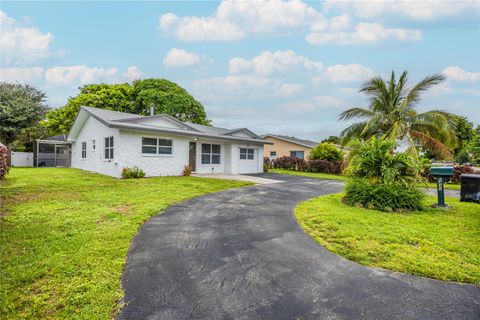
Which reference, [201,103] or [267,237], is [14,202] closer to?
[267,237]

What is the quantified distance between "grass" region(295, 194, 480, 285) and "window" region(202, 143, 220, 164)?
38.1ft

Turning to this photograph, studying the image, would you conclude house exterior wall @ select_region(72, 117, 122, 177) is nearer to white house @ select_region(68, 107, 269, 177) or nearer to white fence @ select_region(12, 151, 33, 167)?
white house @ select_region(68, 107, 269, 177)

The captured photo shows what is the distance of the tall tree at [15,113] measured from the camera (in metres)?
21.9

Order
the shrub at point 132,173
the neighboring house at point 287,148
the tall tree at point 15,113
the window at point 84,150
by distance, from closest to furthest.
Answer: the shrub at point 132,173, the window at point 84,150, the tall tree at point 15,113, the neighboring house at point 287,148

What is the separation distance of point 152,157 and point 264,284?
12.8 m

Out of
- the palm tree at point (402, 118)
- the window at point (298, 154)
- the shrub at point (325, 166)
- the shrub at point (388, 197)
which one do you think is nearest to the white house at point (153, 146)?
the shrub at point (325, 166)

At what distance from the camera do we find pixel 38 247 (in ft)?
12.7

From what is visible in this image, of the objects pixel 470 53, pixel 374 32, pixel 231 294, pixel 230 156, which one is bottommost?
pixel 231 294

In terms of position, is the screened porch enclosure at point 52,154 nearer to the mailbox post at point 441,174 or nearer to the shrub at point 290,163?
the shrub at point 290,163

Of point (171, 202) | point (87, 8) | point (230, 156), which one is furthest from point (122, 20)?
point (171, 202)

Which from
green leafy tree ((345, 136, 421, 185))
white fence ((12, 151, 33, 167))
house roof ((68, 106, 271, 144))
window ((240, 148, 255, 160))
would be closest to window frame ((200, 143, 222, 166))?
house roof ((68, 106, 271, 144))

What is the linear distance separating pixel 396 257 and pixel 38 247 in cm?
548

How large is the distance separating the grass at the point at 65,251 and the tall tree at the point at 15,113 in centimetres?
1943

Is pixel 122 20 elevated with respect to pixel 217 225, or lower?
elevated
